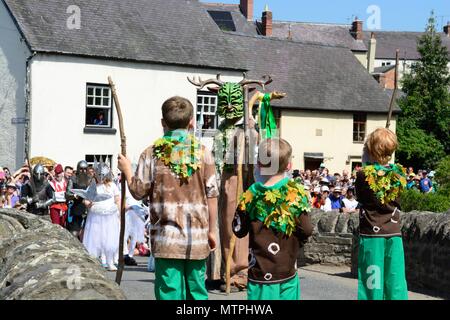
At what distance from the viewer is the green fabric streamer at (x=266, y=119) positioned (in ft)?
35.7

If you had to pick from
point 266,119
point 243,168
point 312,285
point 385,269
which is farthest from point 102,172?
point 385,269

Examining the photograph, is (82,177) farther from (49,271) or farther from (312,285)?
(49,271)

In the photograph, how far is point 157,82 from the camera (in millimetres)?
34531

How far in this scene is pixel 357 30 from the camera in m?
80.6

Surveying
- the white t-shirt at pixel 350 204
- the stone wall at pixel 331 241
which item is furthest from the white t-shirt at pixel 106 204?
the white t-shirt at pixel 350 204

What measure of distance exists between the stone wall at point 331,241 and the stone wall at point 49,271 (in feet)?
21.5

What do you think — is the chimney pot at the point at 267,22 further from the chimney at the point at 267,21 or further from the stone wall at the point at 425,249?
the stone wall at the point at 425,249

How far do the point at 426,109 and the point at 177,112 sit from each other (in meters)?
52.0

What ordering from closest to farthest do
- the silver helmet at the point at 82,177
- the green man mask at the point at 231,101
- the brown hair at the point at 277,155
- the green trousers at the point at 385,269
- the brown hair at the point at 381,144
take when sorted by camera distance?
the brown hair at the point at 277,155, the brown hair at the point at 381,144, the green trousers at the point at 385,269, the green man mask at the point at 231,101, the silver helmet at the point at 82,177

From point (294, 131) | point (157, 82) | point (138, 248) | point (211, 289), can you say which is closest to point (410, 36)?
point (294, 131)

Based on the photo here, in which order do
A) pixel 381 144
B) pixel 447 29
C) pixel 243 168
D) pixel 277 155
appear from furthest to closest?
1. pixel 447 29
2. pixel 243 168
3. pixel 381 144
4. pixel 277 155

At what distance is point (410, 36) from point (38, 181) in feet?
280

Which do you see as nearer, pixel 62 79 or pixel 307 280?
pixel 307 280
